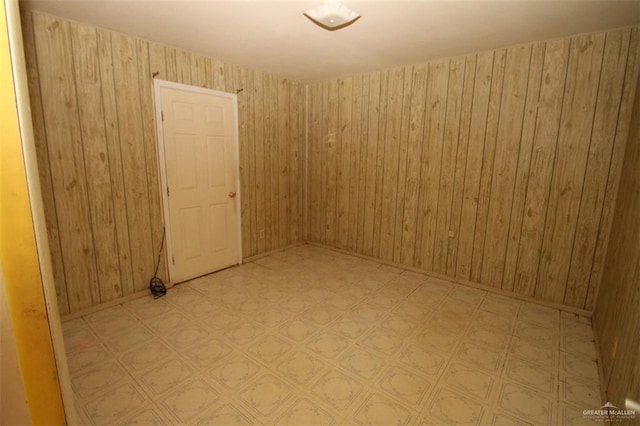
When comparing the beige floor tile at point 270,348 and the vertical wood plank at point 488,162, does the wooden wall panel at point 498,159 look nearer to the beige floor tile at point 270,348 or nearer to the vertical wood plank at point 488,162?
the vertical wood plank at point 488,162

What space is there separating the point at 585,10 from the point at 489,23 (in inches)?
23.6

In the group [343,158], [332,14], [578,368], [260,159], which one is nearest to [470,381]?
[578,368]

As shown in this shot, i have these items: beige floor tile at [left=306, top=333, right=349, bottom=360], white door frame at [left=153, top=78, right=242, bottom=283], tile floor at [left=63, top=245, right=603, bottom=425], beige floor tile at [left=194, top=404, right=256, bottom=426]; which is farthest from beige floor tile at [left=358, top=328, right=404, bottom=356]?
white door frame at [left=153, top=78, right=242, bottom=283]

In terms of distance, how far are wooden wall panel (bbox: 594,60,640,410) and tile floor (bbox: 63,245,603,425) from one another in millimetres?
222

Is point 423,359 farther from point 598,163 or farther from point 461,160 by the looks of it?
point 598,163

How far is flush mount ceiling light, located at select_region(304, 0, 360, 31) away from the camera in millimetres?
1772

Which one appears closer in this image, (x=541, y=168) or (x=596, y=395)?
(x=596, y=395)

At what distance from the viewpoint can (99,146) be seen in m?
2.70

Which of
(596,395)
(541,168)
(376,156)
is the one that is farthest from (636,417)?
(376,156)

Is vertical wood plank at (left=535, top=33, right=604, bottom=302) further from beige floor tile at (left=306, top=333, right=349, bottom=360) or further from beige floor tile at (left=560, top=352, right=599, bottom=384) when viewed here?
beige floor tile at (left=306, top=333, right=349, bottom=360)

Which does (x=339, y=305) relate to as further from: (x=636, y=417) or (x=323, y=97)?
(x=323, y=97)

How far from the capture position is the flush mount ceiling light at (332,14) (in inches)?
69.8

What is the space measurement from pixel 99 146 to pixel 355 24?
2413 mm

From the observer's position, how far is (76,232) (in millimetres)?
2637
